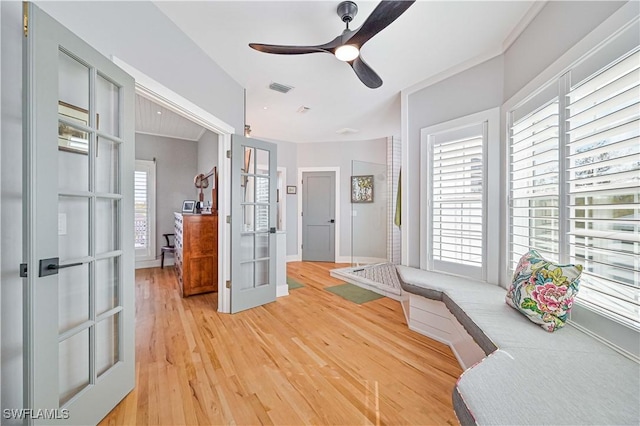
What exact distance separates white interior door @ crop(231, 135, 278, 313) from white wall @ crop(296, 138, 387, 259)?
2.66 meters

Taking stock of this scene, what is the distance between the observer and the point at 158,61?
193cm

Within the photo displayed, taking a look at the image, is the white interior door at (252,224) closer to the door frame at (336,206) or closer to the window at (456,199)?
the window at (456,199)

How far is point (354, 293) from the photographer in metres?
3.71

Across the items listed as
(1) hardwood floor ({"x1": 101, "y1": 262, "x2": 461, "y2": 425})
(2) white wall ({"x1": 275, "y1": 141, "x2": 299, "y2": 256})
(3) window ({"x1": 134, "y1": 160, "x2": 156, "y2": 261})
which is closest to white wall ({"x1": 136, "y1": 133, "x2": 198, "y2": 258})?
(3) window ({"x1": 134, "y1": 160, "x2": 156, "y2": 261})

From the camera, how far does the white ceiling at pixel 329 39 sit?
186 centimetres

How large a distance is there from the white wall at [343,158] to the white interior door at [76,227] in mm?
4436

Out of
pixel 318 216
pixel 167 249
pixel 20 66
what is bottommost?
pixel 167 249

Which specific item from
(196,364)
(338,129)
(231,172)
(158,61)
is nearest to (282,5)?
(158,61)

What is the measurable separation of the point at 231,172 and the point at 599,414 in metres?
3.07

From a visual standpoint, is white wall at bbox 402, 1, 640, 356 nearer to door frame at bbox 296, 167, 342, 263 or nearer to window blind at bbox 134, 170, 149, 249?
door frame at bbox 296, 167, 342, 263

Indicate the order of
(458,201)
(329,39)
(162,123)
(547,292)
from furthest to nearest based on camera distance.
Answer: (162,123) → (458,201) → (329,39) → (547,292)

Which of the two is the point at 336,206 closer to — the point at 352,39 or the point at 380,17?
the point at 352,39

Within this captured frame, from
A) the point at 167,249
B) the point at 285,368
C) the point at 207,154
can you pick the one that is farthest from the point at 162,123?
the point at 285,368

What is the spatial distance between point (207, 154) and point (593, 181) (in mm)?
5072
